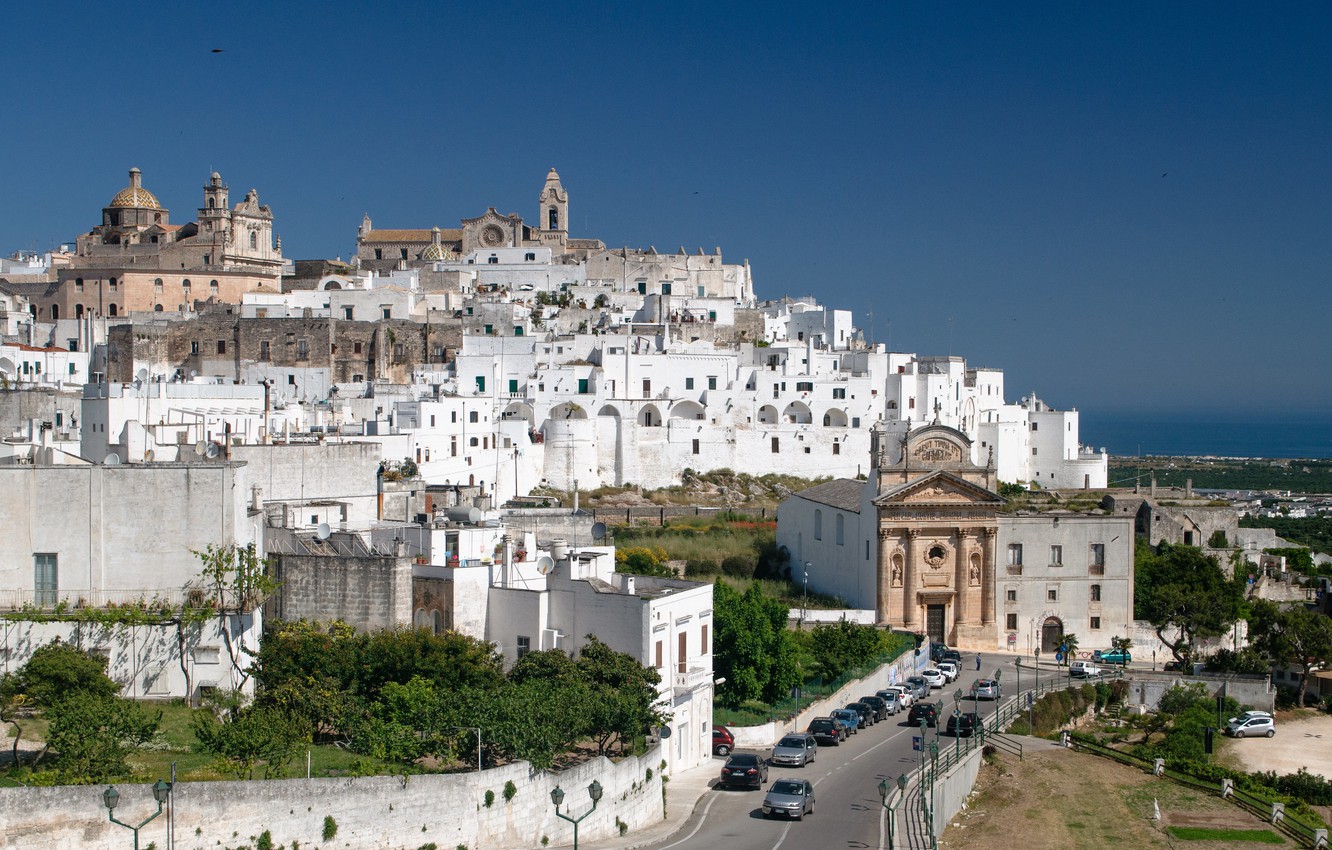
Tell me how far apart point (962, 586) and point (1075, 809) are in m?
15.9

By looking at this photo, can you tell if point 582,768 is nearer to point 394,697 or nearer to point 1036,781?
point 394,697

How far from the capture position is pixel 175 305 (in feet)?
254

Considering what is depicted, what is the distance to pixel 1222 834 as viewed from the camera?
105 ft

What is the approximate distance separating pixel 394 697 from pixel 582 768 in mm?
3550

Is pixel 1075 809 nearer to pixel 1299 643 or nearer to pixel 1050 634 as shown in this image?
pixel 1050 634

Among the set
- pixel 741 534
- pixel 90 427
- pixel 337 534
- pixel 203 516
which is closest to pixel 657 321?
pixel 741 534

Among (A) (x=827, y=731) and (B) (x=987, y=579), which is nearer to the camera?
(A) (x=827, y=731)

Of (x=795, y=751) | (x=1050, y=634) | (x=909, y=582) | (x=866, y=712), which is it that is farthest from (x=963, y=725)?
(x=1050, y=634)

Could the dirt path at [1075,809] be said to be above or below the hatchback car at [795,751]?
below

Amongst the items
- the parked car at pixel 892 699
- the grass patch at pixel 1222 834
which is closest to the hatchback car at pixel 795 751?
the parked car at pixel 892 699

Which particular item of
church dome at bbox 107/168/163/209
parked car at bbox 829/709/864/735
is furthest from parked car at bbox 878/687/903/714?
church dome at bbox 107/168/163/209

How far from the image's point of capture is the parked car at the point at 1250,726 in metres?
41.0

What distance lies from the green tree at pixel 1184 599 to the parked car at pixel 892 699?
13000mm

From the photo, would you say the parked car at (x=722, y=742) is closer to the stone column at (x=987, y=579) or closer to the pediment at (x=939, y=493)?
the pediment at (x=939, y=493)
